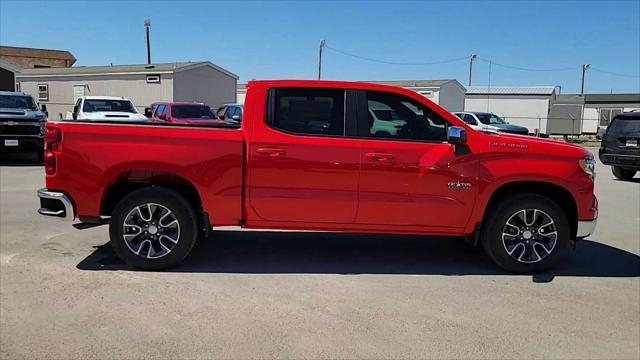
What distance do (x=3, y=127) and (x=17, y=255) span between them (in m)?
10.6

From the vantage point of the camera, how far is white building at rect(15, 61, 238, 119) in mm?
31250

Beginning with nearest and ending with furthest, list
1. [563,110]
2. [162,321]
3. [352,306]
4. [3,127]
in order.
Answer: [162,321] → [352,306] → [3,127] → [563,110]

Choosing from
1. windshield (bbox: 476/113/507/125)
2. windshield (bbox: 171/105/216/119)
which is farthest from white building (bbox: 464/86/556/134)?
windshield (bbox: 171/105/216/119)

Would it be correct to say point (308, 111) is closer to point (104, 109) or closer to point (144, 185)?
point (144, 185)

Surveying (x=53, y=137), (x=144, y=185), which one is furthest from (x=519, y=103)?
(x=53, y=137)

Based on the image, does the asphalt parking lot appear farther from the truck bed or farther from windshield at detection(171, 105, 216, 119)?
windshield at detection(171, 105, 216, 119)

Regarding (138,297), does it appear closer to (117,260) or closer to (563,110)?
(117,260)

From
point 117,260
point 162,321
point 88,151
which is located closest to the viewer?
point 162,321

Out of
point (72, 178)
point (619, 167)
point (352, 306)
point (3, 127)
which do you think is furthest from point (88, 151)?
point (619, 167)

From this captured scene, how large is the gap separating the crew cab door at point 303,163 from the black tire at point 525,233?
1471 mm

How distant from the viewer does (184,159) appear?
207 inches

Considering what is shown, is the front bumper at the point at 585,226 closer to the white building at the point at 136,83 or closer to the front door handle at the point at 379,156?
the front door handle at the point at 379,156

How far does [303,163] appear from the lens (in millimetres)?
5324

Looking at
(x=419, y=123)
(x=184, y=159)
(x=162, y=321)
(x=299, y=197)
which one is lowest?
(x=162, y=321)
